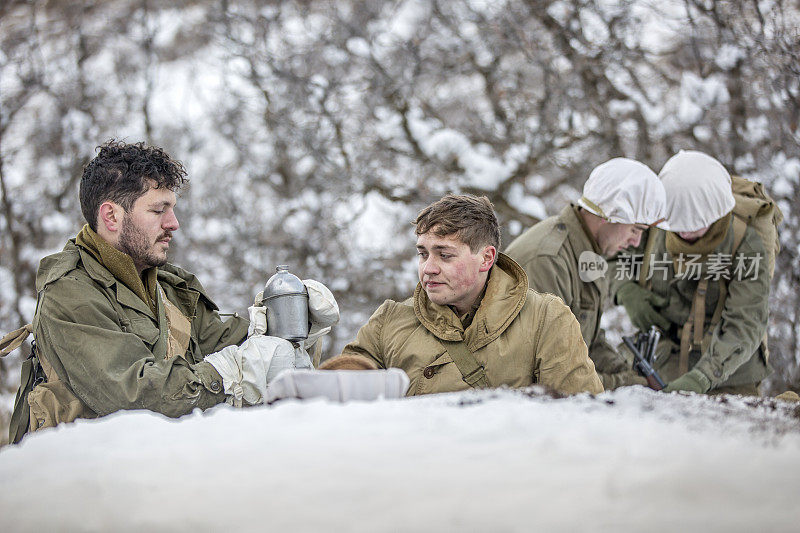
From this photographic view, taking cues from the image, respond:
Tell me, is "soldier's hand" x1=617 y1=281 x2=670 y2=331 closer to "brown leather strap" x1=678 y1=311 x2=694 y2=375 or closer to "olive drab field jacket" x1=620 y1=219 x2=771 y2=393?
"olive drab field jacket" x1=620 y1=219 x2=771 y2=393

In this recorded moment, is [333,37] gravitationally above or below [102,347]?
above

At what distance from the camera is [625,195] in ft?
13.4

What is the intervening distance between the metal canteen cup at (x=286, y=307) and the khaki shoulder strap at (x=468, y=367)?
64cm

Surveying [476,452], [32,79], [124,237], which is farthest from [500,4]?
[476,452]

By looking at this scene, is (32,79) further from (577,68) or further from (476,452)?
A: (476,452)

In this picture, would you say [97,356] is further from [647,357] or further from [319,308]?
[647,357]

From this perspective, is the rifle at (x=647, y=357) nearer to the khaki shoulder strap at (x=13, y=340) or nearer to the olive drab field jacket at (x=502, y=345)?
the olive drab field jacket at (x=502, y=345)

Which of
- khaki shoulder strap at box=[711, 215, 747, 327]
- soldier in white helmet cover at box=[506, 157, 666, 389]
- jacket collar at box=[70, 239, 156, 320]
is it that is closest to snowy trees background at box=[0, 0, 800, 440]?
khaki shoulder strap at box=[711, 215, 747, 327]

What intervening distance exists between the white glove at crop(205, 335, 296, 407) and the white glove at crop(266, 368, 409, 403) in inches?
29.6

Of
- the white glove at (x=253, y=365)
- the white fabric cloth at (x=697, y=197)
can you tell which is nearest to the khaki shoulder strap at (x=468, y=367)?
the white glove at (x=253, y=365)

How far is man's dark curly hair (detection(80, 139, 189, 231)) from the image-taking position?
3.35m

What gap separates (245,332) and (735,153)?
17.8ft

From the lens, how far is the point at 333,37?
9.53 metres

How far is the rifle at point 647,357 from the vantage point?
14.9 feet
